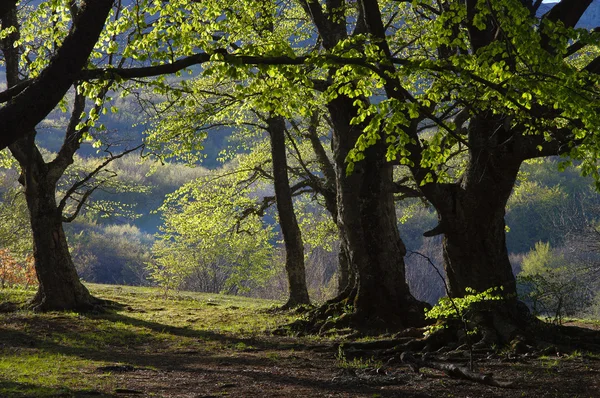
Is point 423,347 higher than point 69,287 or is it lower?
lower

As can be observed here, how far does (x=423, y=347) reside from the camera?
933cm

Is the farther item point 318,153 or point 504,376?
point 318,153

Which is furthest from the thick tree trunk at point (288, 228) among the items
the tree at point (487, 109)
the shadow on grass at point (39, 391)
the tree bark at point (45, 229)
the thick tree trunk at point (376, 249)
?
the shadow on grass at point (39, 391)

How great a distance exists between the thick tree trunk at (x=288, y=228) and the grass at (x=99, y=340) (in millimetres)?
1315

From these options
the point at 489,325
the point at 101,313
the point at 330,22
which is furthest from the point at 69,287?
the point at 489,325

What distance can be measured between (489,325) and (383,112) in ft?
14.6

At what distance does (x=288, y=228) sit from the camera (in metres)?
17.8

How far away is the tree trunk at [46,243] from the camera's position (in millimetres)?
14484

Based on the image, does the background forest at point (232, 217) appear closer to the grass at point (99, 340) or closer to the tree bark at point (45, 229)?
the tree bark at point (45, 229)

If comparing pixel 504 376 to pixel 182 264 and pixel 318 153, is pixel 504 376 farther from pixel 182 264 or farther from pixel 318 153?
pixel 182 264

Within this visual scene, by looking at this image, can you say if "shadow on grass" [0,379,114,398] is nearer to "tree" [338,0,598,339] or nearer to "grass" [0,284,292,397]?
"grass" [0,284,292,397]

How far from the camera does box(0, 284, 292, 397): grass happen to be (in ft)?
23.0

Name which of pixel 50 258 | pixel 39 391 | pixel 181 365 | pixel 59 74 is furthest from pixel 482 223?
pixel 50 258

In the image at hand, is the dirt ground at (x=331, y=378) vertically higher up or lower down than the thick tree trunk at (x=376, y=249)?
lower down
